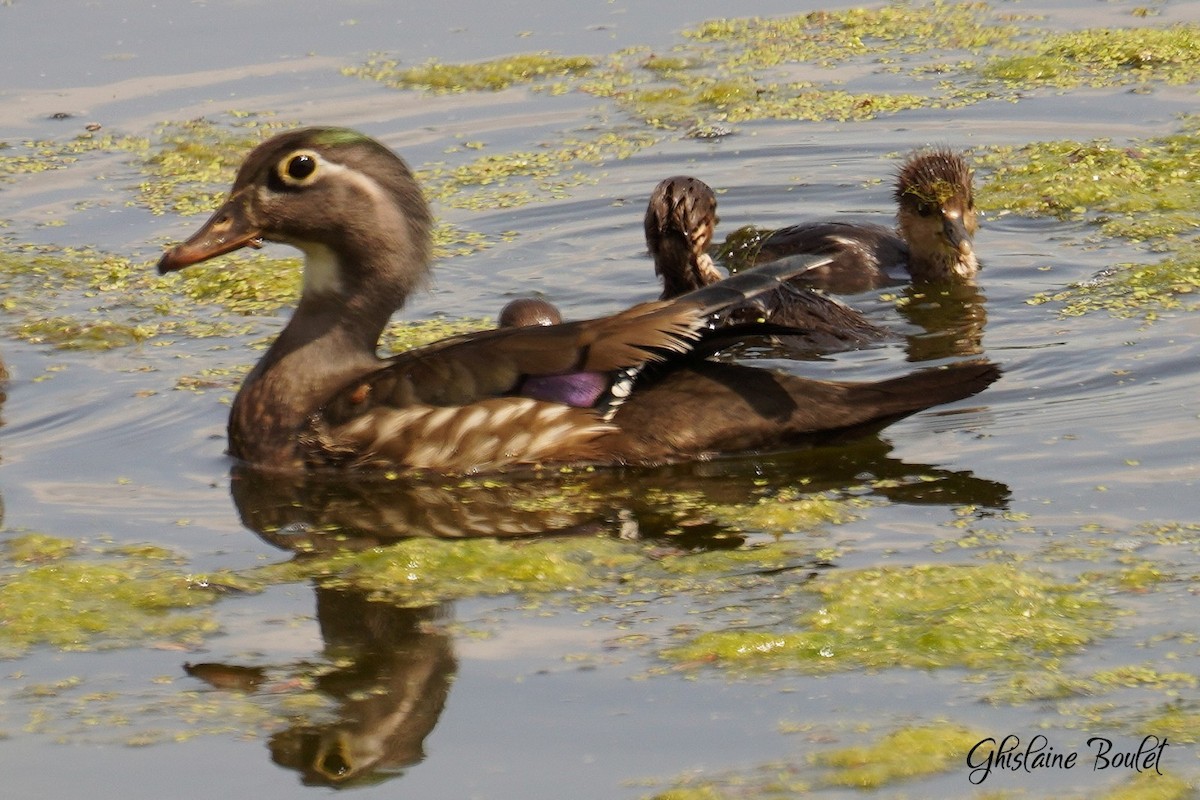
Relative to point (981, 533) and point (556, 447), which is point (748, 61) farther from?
point (981, 533)

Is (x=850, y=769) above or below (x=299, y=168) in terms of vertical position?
below

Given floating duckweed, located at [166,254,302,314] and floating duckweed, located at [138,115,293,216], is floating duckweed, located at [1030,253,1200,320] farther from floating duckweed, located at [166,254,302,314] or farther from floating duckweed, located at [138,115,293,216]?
floating duckweed, located at [138,115,293,216]

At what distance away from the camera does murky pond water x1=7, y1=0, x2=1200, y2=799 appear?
5559 mm

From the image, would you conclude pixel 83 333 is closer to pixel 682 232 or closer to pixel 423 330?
pixel 423 330

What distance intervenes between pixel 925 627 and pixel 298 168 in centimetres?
390

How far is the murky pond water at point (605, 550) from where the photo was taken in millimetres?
5559

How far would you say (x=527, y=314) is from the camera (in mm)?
9945

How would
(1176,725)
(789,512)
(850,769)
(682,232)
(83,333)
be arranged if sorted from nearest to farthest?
1. (850,769)
2. (1176,725)
3. (789,512)
4. (83,333)
5. (682,232)

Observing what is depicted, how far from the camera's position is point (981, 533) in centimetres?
721

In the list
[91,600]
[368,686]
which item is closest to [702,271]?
[91,600]

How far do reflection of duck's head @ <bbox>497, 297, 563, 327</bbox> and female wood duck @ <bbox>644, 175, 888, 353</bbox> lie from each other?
3.26ft

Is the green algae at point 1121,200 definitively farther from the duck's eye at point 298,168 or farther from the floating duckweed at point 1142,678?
the floating duckweed at point 1142,678

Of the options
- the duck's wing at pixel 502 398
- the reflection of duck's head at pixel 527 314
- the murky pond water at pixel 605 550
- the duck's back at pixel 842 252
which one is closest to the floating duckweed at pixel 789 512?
the murky pond water at pixel 605 550

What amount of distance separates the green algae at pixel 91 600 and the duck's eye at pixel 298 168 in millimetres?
2062
